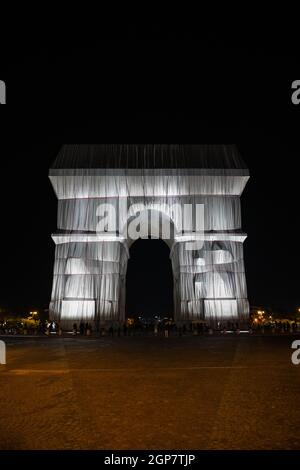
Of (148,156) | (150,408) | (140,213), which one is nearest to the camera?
(150,408)

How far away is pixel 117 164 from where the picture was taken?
42.6 meters

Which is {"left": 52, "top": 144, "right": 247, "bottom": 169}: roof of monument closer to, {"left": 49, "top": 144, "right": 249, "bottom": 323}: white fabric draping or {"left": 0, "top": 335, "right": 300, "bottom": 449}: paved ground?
{"left": 49, "top": 144, "right": 249, "bottom": 323}: white fabric draping

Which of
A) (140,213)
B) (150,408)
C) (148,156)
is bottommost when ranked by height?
(150,408)

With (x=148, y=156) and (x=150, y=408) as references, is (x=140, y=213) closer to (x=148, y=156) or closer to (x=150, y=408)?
(x=148, y=156)

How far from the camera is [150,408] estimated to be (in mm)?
6688

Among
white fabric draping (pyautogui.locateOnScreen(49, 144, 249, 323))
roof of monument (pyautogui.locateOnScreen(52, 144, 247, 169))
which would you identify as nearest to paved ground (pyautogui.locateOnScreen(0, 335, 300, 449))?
white fabric draping (pyautogui.locateOnScreen(49, 144, 249, 323))

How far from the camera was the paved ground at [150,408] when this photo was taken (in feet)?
16.7

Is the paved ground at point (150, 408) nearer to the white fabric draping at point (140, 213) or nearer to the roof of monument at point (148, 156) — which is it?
the white fabric draping at point (140, 213)

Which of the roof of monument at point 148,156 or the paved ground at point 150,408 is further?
the roof of monument at point 148,156

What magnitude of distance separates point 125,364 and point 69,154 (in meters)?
32.4

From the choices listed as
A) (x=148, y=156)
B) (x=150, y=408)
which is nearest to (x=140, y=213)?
(x=148, y=156)

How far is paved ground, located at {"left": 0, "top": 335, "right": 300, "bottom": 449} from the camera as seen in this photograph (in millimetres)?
5090

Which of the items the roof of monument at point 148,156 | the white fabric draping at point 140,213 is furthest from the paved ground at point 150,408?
the roof of monument at point 148,156
